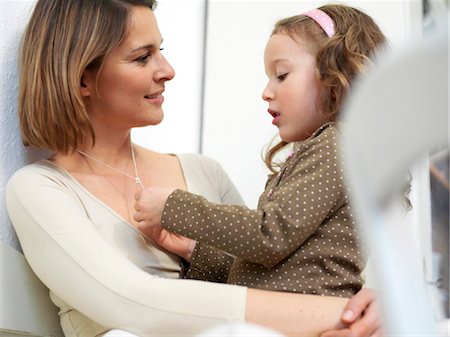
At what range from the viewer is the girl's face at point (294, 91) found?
1337 millimetres

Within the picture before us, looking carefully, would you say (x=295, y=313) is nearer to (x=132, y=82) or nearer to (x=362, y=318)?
(x=362, y=318)

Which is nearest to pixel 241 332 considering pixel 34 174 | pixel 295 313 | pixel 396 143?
pixel 396 143

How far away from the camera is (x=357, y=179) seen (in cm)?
38

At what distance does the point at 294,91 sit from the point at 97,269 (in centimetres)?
50

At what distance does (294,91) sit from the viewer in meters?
1.34

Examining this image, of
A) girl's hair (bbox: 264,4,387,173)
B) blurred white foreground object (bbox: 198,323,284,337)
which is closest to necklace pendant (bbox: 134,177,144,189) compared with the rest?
girl's hair (bbox: 264,4,387,173)

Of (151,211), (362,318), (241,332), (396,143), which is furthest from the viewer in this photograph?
(151,211)

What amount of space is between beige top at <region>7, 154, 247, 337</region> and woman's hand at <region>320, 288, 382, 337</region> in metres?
0.15

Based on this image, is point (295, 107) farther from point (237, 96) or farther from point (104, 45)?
point (237, 96)

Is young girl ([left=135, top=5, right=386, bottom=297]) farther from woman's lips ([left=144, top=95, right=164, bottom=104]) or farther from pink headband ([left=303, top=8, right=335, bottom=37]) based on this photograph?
woman's lips ([left=144, top=95, right=164, bottom=104])

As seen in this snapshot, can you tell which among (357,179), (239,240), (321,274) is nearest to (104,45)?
(239,240)

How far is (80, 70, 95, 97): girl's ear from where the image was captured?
55.7 inches

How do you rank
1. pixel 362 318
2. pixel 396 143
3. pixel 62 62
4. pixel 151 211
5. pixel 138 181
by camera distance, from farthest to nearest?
pixel 138 181 → pixel 62 62 → pixel 151 211 → pixel 362 318 → pixel 396 143

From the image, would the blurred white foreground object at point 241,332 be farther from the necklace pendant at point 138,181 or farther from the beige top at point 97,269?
the necklace pendant at point 138,181
